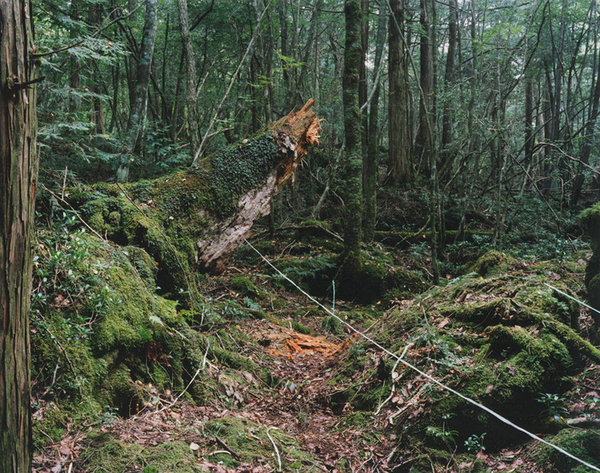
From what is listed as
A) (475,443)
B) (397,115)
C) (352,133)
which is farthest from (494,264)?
(397,115)

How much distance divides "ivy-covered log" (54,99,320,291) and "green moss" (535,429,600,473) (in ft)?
12.6

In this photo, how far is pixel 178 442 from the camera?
276 centimetres

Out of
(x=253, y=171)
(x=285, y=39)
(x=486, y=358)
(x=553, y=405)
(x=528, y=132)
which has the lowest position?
(x=553, y=405)

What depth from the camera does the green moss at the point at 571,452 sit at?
2.40 metres

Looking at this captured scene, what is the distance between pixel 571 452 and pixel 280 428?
7.31ft

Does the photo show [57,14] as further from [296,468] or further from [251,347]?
[296,468]

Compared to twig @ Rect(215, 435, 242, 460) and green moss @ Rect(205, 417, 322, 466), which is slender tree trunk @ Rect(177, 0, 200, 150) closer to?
green moss @ Rect(205, 417, 322, 466)

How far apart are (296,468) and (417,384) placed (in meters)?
1.34

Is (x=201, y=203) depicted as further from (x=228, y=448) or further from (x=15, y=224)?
(x=15, y=224)

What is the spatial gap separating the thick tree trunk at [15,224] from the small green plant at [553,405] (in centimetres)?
321

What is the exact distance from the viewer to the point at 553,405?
303 cm

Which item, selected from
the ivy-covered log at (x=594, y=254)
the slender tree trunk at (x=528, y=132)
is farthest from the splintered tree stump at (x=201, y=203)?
the slender tree trunk at (x=528, y=132)

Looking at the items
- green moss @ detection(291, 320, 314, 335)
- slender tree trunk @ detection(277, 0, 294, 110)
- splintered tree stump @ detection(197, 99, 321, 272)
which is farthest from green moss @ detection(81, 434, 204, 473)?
slender tree trunk @ detection(277, 0, 294, 110)

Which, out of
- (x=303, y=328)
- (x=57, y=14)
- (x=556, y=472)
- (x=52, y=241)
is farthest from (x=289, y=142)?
(x=57, y=14)
